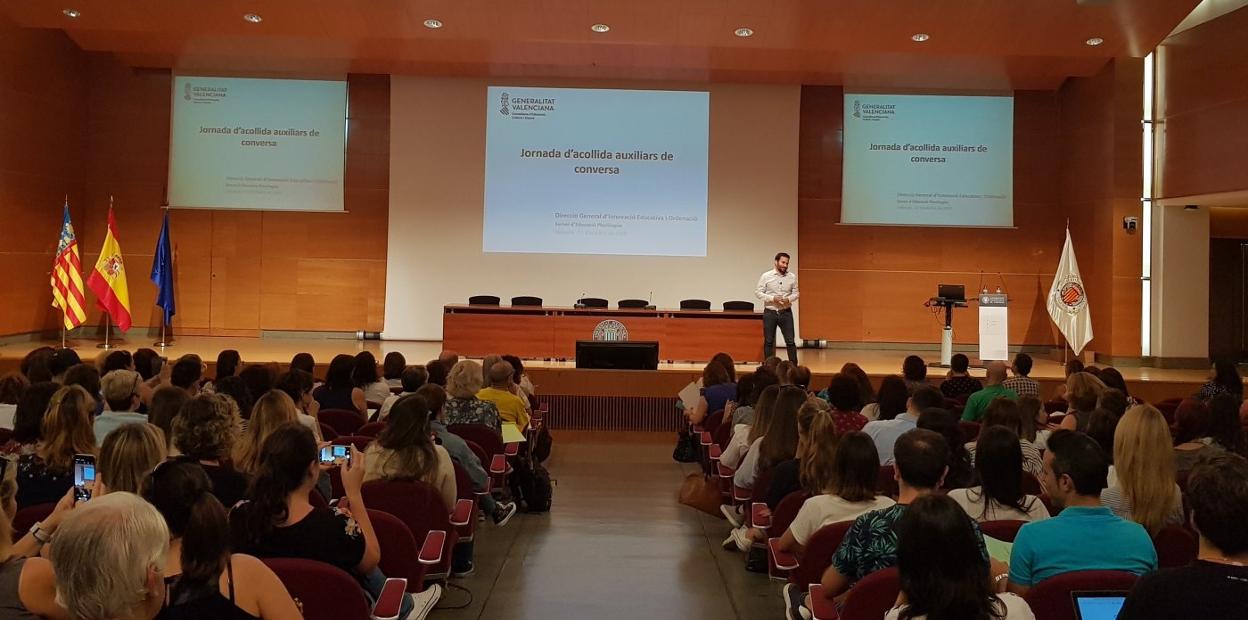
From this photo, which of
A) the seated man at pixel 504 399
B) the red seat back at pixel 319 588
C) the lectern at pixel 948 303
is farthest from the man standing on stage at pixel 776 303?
the red seat back at pixel 319 588

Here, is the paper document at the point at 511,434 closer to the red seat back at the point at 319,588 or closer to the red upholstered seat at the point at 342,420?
the red upholstered seat at the point at 342,420

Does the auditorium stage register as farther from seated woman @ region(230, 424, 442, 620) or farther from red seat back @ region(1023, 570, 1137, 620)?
red seat back @ region(1023, 570, 1137, 620)

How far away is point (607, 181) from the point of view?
1379 centimetres

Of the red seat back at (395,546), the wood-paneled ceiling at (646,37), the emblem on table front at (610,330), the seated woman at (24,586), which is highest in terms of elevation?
the wood-paneled ceiling at (646,37)

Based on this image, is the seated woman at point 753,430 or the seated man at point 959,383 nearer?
the seated woman at point 753,430

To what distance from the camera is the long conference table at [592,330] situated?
1175cm

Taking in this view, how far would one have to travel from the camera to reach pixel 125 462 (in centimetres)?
276

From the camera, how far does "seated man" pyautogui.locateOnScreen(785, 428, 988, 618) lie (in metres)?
2.70

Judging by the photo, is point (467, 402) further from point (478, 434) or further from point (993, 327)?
point (993, 327)

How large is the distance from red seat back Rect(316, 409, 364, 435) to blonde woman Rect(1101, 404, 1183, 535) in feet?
12.3

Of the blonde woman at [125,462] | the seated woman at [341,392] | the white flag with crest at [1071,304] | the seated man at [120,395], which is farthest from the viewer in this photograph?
the white flag with crest at [1071,304]

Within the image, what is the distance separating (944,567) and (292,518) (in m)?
1.67

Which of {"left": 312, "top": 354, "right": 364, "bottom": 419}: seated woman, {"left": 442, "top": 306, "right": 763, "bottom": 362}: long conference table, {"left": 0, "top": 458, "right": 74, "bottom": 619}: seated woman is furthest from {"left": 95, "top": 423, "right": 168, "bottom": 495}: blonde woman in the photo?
{"left": 442, "top": 306, "right": 763, "bottom": 362}: long conference table

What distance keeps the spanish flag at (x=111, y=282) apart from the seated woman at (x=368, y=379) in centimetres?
800
